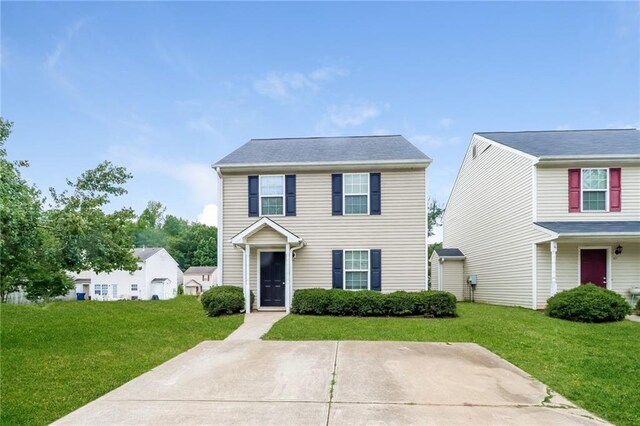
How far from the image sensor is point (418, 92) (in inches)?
714

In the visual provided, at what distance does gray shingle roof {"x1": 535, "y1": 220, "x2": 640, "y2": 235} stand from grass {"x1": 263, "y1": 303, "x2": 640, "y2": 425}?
2889 mm

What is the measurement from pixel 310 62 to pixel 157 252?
1028 inches

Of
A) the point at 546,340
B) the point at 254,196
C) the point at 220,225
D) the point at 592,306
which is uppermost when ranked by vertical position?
the point at 254,196

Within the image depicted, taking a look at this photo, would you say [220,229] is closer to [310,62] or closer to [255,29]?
[255,29]

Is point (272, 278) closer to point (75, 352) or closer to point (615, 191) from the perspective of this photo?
point (75, 352)

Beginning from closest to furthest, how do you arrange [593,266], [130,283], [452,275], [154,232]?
[593,266], [452,275], [130,283], [154,232]

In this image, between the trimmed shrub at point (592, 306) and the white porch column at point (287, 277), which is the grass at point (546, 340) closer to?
the trimmed shrub at point (592, 306)

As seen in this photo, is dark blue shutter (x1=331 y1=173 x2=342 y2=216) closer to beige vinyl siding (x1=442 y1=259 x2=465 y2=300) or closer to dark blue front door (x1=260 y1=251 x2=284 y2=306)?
dark blue front door (x1=260 y1=251 x2=284 y2=306)

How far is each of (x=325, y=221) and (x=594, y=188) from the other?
9330mm

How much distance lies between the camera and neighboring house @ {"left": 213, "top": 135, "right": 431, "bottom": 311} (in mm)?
12719

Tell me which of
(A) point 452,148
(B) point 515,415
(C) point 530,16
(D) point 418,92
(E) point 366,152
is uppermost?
(C) point 530,16

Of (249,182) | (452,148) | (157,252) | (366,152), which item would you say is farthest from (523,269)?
(157,252)

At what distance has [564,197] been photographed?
12750 millimetres

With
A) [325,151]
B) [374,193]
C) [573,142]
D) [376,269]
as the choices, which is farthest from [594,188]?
[325,151]
